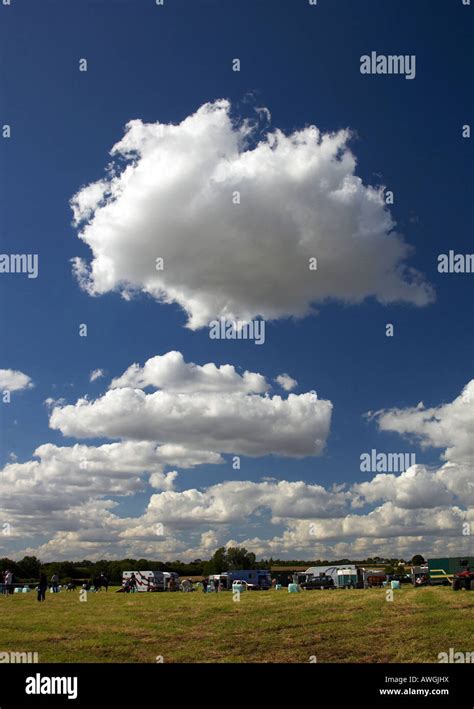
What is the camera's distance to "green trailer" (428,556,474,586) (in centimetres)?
6209

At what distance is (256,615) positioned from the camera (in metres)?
30.8

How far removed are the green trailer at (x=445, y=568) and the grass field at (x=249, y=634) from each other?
102ft

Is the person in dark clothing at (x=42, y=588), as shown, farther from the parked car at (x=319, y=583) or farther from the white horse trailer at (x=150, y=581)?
the parked car at (x=319, y=583)

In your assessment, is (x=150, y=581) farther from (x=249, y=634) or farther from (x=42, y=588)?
(x=249, y=634)

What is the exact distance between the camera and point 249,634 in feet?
80.4

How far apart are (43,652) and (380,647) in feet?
40.2

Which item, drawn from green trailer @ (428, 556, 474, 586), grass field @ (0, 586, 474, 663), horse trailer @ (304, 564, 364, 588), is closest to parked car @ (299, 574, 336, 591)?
horse trailer @ (304, 564, 364, 588)

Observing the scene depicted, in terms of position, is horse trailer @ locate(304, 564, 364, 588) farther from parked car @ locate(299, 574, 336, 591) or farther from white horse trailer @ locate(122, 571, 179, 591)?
white horse trailer @ locate(122, 571, 179, 591)

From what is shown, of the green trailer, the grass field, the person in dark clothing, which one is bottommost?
the green trailer

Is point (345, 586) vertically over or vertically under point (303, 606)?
under

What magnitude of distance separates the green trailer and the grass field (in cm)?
Result: 3119

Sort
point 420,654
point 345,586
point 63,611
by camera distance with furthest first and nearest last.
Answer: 1. point 345,586
2. point 63,611
3. point 420,654
